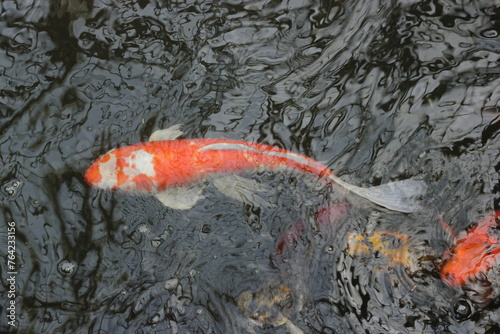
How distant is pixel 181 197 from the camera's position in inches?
143

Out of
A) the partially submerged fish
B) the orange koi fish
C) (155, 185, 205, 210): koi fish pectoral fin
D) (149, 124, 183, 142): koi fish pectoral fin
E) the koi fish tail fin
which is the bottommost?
→ the partially submerged fish

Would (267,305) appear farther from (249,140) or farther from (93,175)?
(93,175)

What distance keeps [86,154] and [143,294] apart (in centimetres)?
123

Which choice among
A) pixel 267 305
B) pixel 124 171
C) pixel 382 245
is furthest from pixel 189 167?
pixel 382 245

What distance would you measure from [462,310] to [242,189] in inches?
68.1

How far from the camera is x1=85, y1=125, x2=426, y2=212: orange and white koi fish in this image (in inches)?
142

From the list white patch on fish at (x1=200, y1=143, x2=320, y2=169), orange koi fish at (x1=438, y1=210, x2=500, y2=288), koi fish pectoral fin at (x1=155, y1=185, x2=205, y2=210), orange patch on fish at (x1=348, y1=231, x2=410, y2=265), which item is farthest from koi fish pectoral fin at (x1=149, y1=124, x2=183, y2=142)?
orange koi fish at (x1=438, y1=210, x2=500, y2=288)

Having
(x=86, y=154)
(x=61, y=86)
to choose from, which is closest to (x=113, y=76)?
(x=61, y=86)

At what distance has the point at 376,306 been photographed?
316cm

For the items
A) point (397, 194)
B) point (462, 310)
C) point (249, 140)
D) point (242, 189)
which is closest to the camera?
point (462, 310)

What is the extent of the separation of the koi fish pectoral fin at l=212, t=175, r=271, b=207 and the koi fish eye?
1.44 metres

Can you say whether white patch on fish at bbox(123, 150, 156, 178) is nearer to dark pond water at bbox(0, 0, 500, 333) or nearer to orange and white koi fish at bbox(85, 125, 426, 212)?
orange and white koi fish at bbox(85, 125, 426, 212)

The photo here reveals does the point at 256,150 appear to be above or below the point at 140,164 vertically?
above

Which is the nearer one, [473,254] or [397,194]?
[473,254]
